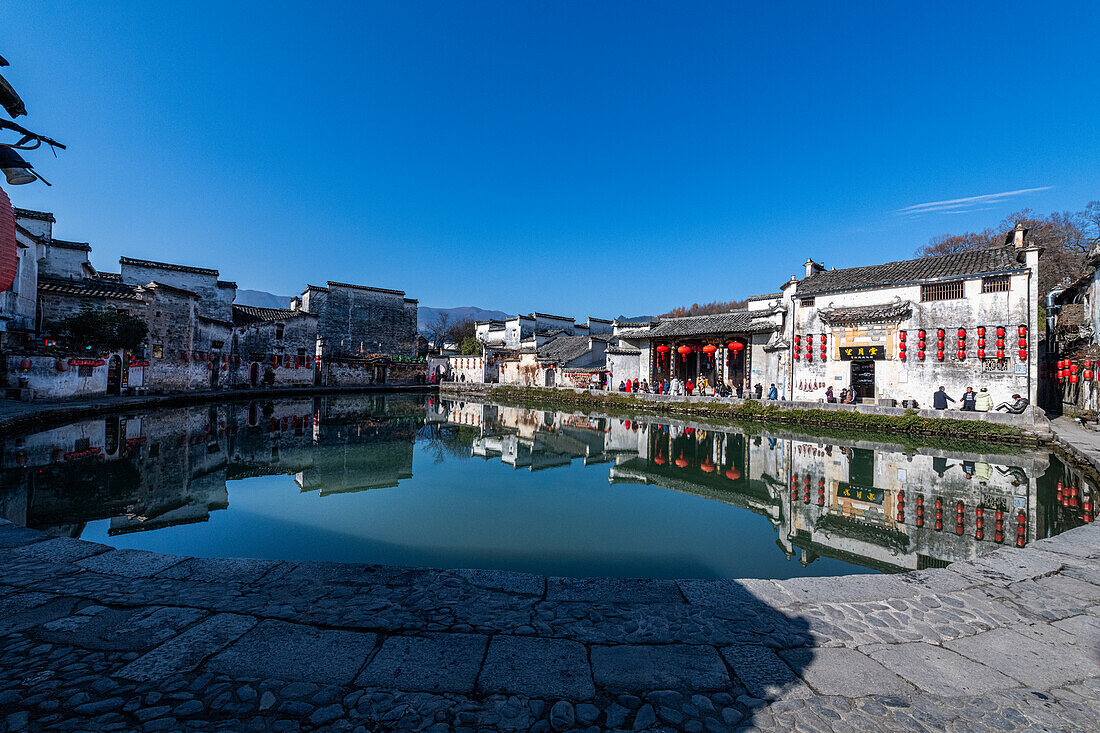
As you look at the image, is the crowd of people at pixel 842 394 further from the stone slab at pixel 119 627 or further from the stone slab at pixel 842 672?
the stone slab at pixel 119 627

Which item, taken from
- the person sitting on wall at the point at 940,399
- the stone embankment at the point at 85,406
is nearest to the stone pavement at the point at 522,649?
the stone embankment at the point at 85,406

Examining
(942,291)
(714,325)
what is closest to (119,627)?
(942,291)

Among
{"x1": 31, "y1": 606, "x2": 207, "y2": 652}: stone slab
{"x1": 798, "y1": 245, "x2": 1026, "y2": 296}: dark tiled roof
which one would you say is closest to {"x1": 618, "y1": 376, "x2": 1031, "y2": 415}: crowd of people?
{"x1": 798, "y1": 245, "x2": 1026, "y2": 296}: dark tiled roof

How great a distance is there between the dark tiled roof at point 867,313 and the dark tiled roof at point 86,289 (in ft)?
84.1

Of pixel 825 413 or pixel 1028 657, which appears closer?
pixel 1028 657

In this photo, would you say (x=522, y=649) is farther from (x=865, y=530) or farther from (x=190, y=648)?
(x=865, y=530)

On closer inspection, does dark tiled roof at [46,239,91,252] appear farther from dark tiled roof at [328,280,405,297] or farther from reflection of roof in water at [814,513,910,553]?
reflection of roof in water at [814,513,910,553]

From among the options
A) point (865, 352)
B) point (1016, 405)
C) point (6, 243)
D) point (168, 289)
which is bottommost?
point (1016, 405)

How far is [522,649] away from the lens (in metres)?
2.34

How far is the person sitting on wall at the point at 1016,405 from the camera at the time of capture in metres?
13.3

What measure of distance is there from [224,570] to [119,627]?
31.5 inches

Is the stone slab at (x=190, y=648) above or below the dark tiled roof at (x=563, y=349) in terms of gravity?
below

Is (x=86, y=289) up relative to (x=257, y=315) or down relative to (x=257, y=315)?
down

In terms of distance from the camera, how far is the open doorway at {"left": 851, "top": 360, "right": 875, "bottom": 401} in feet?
59.2
